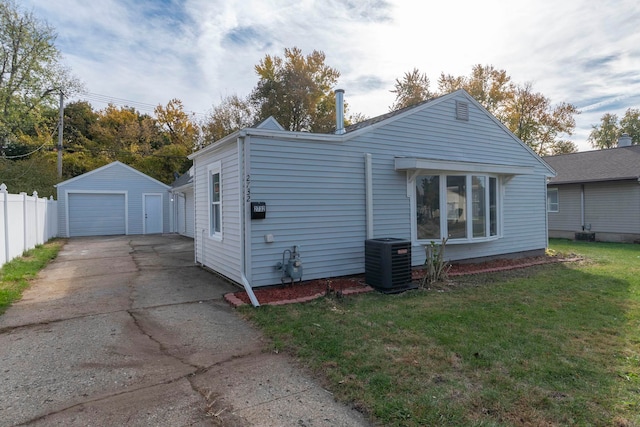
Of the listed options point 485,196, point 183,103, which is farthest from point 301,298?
point 183,103

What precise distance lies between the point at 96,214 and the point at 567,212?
74.2 feet

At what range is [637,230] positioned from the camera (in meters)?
13.9

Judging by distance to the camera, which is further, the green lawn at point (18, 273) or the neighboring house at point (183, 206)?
the neighboring house at point (183, 206)

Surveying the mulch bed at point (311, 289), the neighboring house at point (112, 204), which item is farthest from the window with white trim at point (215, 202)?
the neighboring house at point (112, 204)

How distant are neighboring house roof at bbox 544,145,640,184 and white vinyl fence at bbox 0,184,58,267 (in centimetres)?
1944

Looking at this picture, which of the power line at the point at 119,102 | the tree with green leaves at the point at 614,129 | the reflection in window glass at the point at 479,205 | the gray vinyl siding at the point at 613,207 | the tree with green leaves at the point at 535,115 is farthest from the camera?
the tree with green leaves at the point at 614,129

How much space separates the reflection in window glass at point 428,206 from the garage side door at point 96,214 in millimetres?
16274

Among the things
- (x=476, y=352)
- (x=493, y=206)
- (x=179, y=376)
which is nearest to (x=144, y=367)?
(x=179, y=376)

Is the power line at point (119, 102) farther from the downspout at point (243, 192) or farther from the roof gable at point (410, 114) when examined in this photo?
the downspout at point (243, 192)

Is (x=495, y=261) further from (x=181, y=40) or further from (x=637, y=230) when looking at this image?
(x=181, y=40)

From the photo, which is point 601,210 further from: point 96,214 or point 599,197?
point 96,214

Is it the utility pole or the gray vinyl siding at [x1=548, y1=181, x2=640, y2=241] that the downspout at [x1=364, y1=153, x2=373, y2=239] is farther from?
the utility pole

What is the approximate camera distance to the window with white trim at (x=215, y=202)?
7.30 meters

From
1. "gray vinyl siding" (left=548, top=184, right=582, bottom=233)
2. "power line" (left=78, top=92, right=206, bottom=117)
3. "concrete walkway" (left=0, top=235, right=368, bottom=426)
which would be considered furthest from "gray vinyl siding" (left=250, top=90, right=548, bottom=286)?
"power line" (left=78, top=92, right=206, bottom=117)
